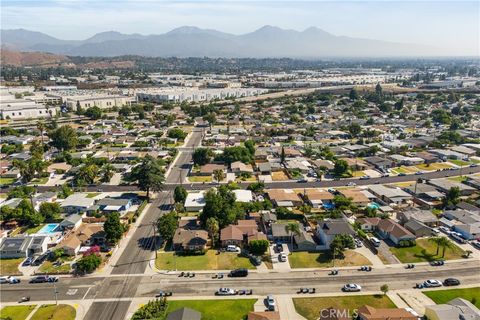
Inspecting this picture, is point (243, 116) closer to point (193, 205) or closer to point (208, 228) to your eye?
point (193, 205)

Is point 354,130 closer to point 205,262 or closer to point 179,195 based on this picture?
point 179,195

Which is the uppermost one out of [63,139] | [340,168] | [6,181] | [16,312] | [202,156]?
[63,139]

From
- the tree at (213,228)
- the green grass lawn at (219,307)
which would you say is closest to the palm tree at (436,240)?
the green grass lawn at (219,307)

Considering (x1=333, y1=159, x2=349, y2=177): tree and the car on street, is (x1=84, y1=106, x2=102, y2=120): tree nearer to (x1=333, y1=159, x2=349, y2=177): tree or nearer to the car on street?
(x1=333, y1=159, x2=349, y2=177): tree

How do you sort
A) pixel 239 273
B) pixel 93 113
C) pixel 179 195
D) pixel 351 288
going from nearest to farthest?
1. pixel 351 288
2. pixel 239 273
3. pixel 179 195
4. pixel 93 113

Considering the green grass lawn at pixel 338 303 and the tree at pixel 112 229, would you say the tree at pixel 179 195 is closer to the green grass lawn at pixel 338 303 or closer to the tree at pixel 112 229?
the tree at pixel 112 229

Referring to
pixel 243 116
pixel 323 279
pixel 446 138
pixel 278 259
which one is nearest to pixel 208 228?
pixel 278 259

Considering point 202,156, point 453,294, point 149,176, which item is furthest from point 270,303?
point 202,156
